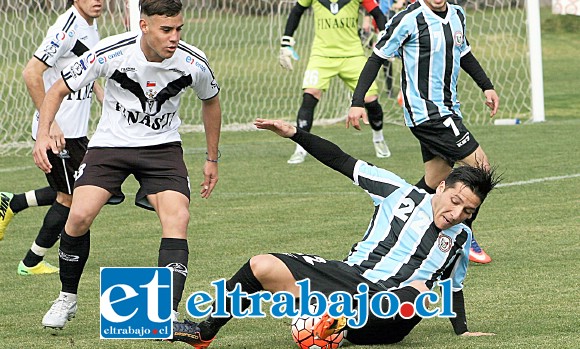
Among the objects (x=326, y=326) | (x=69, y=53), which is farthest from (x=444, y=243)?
(x=69, y=53)

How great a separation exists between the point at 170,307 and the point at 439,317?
136 cm

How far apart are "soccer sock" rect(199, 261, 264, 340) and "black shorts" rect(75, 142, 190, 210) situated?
67 centimetres

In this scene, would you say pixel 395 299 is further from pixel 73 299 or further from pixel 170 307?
pixel 73 299

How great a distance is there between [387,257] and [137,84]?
1.45m

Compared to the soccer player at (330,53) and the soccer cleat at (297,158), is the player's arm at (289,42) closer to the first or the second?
the soccer player at (330,53)

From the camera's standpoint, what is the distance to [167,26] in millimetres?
5738

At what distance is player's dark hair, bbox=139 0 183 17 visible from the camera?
5.75 meters

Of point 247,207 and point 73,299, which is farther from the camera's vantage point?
point 247,207

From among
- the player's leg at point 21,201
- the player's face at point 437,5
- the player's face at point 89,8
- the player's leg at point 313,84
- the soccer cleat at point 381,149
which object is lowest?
the soccer cleat at point 381,149

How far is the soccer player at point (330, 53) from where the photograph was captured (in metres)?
12.7

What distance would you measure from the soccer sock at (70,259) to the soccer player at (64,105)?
124cm

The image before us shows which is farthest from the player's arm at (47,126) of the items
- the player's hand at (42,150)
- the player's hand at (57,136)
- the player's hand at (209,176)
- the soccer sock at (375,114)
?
the soccer sock at (375,114)

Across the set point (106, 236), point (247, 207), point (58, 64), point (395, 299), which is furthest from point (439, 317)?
point (247, 207)

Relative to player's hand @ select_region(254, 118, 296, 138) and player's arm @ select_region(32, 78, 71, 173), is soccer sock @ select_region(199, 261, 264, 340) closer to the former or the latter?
player's hand @ select_region(254, 118, 296, 138)
